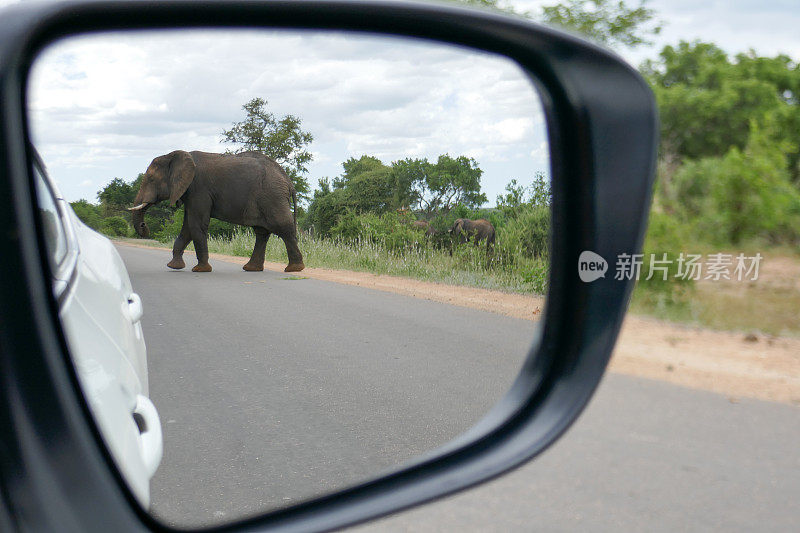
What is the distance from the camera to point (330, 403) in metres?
1.69

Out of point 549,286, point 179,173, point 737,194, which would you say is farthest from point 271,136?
point 737,194

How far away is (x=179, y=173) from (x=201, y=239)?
21 centimetres

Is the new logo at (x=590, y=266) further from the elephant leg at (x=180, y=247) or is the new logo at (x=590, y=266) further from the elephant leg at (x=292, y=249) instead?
the elephant leg at (x=180, y=247)

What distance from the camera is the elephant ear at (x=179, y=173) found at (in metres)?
1.13

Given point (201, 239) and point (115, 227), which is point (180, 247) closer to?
point (201, 239)

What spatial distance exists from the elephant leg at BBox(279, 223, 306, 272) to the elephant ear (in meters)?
0.35

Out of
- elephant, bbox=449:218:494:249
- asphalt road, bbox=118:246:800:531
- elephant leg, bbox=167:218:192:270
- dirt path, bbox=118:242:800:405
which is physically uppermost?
elephant, bbox=449:218:494:249

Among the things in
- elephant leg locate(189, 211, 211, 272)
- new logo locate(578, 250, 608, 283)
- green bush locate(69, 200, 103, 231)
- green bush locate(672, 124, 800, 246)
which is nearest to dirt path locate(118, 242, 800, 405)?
new logo locate(578, 250, 608, 283)

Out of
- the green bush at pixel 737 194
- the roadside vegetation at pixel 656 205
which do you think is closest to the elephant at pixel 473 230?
the roadside vegetation at pixel 656 205

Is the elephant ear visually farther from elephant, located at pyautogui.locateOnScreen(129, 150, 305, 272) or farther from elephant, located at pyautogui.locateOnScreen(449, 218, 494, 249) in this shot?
elephant, located at pyautogui.locateOnScreen(449, 218, 494, 249)

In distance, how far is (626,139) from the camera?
Answer: 1421 millimetres

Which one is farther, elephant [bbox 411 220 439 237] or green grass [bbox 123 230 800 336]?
elephant [bbox 411 220 439 237]

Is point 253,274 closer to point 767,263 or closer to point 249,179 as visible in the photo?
point 249,179

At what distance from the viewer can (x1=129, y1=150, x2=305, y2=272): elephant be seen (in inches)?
45.3
